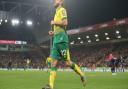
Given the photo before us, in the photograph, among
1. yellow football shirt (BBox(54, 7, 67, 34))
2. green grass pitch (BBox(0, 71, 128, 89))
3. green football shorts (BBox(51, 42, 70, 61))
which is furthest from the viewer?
green grass pitch (BBox(0, 71, 128, 89))

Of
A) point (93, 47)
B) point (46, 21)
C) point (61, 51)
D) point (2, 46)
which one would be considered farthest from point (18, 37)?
point (61, 51)

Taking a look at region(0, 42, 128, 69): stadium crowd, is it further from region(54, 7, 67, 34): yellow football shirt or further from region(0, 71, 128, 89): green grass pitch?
region(54, 7, 67, 34): yellow football shirt

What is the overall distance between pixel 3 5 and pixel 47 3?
920cm

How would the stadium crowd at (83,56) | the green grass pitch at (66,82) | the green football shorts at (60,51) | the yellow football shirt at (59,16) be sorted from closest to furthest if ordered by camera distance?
the yellow football shirt at (59,16) → the green football shorts at (60,51) → the green grass pitch at (66,82) → the stadium crowd at (83,56)

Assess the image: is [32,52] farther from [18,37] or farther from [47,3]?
[47,3]

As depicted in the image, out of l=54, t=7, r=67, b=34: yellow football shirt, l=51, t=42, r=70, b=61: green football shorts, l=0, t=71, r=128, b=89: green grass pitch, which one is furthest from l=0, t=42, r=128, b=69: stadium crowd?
l=54, t=7, r=67, b=34: yellow football shirt

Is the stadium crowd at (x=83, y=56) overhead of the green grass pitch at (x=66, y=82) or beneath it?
overhead

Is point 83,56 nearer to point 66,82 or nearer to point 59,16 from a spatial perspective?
point 66,82

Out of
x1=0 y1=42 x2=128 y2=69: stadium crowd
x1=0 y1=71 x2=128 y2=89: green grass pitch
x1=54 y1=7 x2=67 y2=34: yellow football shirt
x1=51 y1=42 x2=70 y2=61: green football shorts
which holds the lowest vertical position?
x1=0 y1=71 x2=128 y2=89: green grass pitch

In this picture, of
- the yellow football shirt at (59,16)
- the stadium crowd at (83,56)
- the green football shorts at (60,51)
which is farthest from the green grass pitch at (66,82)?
the stadium crowd at (83,56)

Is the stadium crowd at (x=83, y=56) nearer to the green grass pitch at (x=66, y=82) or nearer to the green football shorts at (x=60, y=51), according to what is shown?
the green grass pitch at (x=66, y=82)

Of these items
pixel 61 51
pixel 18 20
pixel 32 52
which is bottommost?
pixel 61 51

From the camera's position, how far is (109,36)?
68438 millimetres

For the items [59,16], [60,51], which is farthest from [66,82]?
[59,16]
